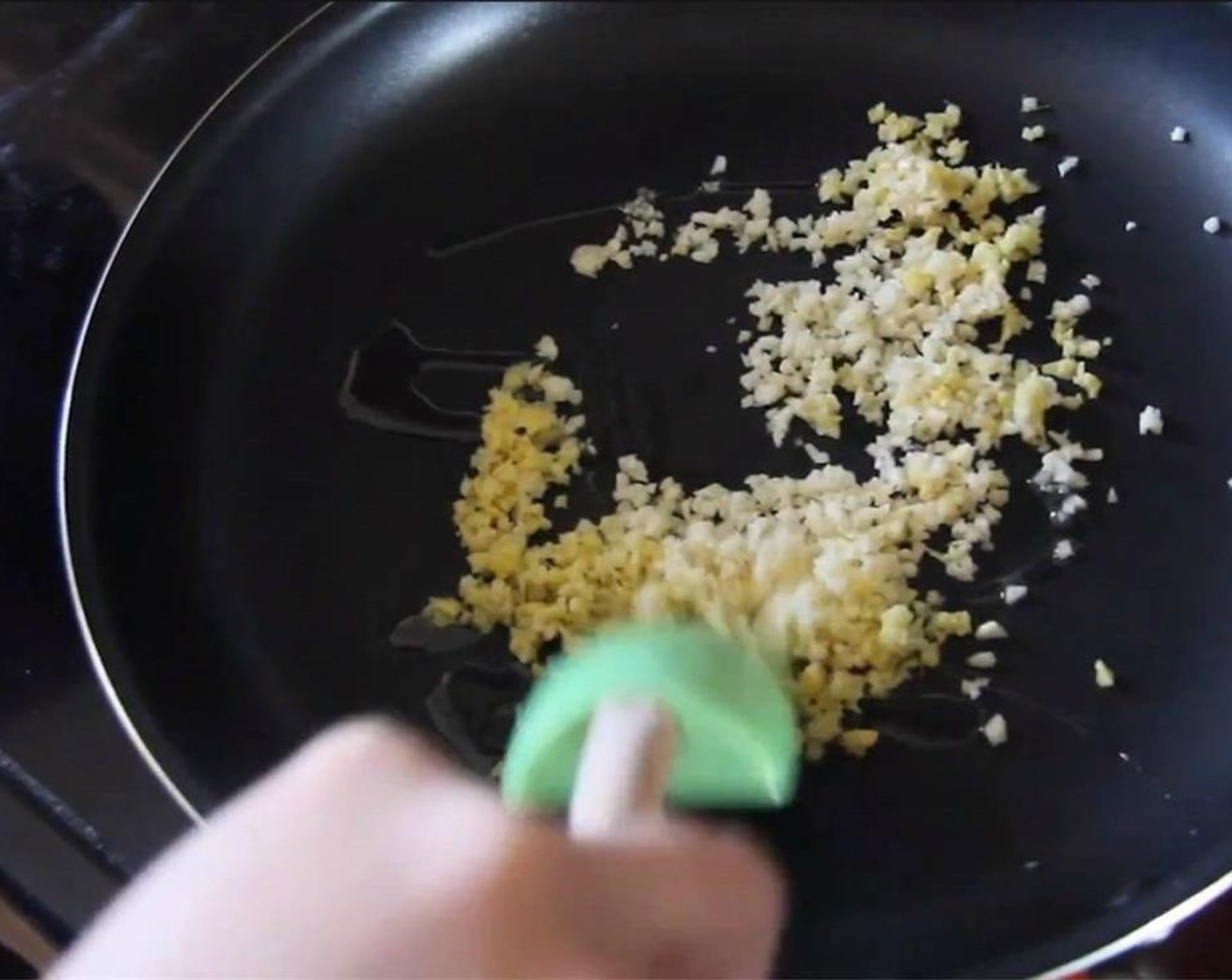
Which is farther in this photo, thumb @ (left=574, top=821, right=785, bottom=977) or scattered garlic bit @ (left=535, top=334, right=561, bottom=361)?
scattered garlic bit @ (left=535, top=334, right=561, bottom=361)

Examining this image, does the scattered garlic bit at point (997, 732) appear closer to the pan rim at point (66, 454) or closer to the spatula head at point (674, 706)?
the spatula head at point (674, 706)

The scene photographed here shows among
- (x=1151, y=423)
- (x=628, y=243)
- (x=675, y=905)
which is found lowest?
(x=675, y=905)

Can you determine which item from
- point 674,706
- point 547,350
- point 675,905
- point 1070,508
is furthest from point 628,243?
point 675,905

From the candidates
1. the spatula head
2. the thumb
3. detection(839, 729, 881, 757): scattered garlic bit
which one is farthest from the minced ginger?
the thumb

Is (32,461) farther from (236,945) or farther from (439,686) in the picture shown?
(236,945)

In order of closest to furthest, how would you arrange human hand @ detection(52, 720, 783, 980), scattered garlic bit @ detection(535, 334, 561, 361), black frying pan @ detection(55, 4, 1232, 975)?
human hand @ detection(52, 720, 783, 980), black frying pan @ detection(55, 4, 1232, 975), scattered garlic bit @ detection(535, 334, 561, 361)

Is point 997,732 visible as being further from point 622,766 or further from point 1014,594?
point 622,766

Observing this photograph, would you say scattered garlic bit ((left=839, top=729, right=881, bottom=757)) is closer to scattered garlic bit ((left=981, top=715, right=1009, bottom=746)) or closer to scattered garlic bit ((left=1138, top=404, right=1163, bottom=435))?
scattered garlic bit ((left=981, top=715, right=1009, bottom=746))
